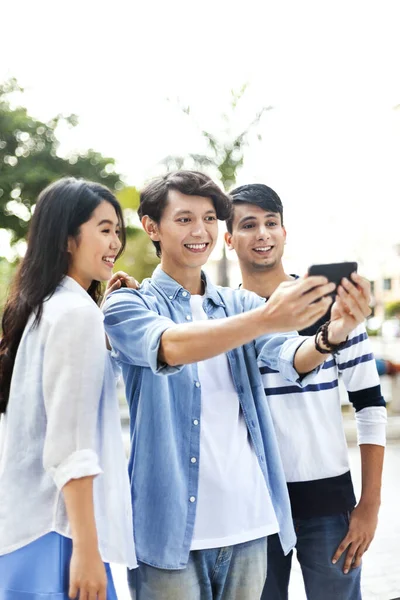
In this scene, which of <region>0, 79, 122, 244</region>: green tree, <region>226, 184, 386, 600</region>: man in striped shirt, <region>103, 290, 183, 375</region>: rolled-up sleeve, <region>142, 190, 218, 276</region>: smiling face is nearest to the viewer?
<region>103, 290, 183, 375</region>: rolled-up sleeve

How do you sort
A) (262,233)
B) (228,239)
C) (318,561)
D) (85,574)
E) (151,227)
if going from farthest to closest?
(228,239), (262,233), (318,561), (151,227), (85,574)

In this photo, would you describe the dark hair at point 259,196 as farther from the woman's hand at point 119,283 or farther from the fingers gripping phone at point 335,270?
the fingers gripping phone at point 335,270

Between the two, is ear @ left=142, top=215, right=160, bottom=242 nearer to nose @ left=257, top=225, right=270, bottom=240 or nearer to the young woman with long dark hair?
the young woman with long dark hair

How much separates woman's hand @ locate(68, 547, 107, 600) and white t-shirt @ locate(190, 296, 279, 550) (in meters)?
0.25

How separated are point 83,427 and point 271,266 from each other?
970 millimetres

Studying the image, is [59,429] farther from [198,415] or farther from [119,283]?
[119,283]

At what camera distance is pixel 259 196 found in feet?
6.99

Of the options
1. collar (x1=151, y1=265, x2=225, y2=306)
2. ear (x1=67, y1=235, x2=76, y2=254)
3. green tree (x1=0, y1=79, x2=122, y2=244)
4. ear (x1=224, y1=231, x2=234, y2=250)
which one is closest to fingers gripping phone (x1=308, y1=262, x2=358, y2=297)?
collar (x1=151, y1=265, x2=225, y2=306)

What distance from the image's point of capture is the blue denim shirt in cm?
151

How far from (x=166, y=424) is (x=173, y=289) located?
14.8 inches

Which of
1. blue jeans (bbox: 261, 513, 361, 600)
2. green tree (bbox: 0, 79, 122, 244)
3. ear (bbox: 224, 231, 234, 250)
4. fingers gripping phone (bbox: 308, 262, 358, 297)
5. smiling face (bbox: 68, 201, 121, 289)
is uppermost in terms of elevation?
green tree (bbox: 0, 79, 122, 244)

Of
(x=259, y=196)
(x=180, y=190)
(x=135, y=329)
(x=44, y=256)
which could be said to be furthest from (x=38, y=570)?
(x=259, y=196)

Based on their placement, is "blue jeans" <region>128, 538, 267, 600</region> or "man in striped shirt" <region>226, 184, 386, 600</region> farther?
"man in striped shirt" <region>226, 184, 386, 600</region>

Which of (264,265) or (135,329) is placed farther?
(264,265)
